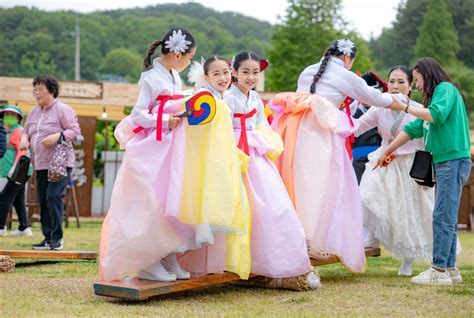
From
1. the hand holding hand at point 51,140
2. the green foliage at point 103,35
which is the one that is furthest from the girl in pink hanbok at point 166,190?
the green foliage at point 103,35

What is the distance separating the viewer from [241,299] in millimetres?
4730

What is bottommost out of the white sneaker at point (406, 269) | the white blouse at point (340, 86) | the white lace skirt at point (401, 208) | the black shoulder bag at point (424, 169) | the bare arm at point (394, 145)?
the white sneaker at point (406, 269)

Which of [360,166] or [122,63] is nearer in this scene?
[360,166]

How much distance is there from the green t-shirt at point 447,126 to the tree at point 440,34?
23.8 metres

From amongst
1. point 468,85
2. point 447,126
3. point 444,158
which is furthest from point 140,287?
point 468,85

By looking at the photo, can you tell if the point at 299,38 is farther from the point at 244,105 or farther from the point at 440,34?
the point at 244,105

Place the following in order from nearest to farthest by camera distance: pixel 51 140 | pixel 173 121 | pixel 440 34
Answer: pixel 173 121 < pixel 51 140 < pixel 440 34

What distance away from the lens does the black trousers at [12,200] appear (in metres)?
8.60

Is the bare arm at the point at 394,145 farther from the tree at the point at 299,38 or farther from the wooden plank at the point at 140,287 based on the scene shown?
the tree at the point at 299,38

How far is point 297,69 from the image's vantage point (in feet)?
115

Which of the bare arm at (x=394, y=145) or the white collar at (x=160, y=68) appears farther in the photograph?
the bare arm at (x=394, y=145)

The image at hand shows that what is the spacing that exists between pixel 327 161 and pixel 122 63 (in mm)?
34456

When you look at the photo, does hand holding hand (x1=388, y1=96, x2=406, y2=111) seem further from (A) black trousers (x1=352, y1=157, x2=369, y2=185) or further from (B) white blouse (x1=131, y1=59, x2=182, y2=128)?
(A) black trousers (x1=352, y1=157, x2=369, y2=185)

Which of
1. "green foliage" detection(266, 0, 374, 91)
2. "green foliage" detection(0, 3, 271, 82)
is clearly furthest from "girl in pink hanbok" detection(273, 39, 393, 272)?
"green foliage" detection(266, 0, 374, 91)
